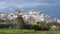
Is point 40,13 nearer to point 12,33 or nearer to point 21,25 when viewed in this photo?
point 21,25

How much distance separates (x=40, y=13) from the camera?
12181cm

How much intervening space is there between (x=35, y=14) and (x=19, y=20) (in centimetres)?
6273

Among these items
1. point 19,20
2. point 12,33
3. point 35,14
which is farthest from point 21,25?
point 35,14

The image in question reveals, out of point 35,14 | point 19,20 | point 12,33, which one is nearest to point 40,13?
point 35,14

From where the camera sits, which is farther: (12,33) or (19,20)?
(19,20)

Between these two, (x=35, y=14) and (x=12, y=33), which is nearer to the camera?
(x=12, y=33)

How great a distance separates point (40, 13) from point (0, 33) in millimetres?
88464

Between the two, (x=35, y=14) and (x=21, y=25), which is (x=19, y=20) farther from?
(x=35, y=14)

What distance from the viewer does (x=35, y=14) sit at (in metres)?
119

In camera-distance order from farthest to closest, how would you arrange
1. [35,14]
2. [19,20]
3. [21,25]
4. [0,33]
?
[35,14]
[19,20]
[21,25]
[0,33]

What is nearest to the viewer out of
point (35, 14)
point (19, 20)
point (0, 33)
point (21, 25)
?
point (0, 33)

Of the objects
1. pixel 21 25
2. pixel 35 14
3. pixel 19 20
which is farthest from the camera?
pixel 35 14

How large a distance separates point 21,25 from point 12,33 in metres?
15.5

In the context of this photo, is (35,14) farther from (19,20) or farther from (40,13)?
(19,20)
